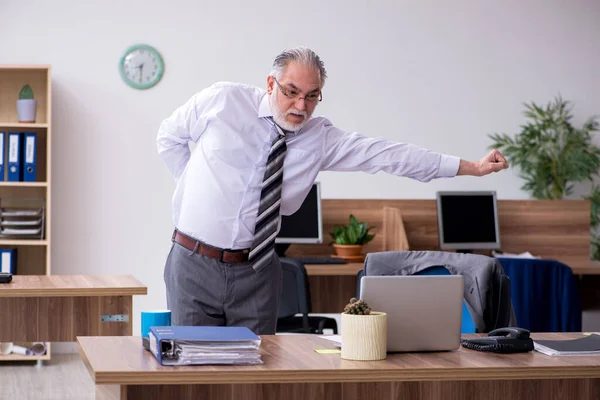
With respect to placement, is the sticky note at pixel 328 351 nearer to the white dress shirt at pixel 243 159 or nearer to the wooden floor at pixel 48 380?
the white dress shirt at pixel 243 159

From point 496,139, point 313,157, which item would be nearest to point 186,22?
point 496,139

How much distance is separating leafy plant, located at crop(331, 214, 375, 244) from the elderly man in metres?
2.33

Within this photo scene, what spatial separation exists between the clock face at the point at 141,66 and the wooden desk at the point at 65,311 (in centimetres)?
293

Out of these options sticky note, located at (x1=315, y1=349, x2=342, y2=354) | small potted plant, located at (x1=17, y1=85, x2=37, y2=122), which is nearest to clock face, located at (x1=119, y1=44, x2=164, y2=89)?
small potted plant, located at (x1=17, y1=85, x2=37, y2=122)

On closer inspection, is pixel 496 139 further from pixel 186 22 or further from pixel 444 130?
pixel 186 22

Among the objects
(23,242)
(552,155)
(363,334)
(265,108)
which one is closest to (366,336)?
(363,334)

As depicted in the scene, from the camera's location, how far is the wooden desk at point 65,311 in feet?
10.5

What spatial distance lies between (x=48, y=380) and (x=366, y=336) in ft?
12.1

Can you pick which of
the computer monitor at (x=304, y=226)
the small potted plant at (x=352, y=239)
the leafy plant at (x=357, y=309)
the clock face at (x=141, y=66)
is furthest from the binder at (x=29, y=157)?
the leafy plant at (x=357, y=309)

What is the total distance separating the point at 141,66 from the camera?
5992mm

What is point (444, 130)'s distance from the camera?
249 inches

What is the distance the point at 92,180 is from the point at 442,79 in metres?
2.60

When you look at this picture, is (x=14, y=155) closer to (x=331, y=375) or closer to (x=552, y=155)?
(x=552, y=155)

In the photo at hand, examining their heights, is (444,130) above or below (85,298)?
above
